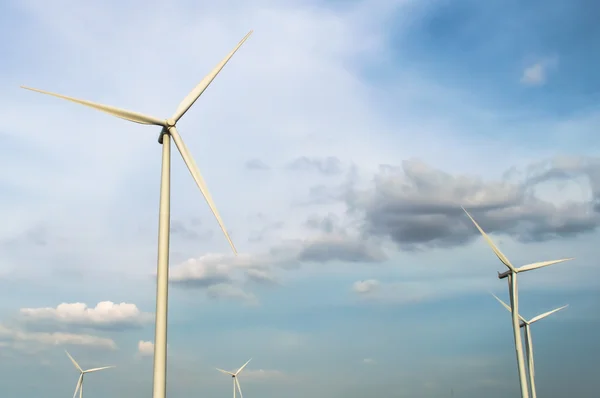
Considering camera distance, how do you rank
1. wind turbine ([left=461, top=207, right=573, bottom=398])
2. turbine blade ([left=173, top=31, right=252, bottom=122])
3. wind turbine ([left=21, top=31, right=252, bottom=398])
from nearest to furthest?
wind turbine ([left=21, top=31, right=252, bottom=398]) < turbine blade ([left=173, top=31, right=252, bottom=122]) < wind turbine ([left=461, top=207, right=573, bottom=398])

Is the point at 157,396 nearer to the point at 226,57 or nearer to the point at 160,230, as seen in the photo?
the point at 160,230

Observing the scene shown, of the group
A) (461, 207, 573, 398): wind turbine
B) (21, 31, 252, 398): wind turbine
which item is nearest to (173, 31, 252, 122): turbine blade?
(21, 31, 252, 398): wind turbine

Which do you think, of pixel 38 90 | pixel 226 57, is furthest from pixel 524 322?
pixel 38 90

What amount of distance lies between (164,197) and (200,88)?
40.3 ft

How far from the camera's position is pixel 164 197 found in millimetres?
35875

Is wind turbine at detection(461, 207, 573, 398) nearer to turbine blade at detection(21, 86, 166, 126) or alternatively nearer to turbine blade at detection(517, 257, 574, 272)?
turbine blade at detection(517, 257, 574, 272)

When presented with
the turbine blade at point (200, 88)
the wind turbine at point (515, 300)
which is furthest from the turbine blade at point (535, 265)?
the turbine blade at point (200, 88)

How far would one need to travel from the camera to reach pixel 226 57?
1844 inches

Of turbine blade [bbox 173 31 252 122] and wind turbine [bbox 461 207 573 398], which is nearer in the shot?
turbine blade [bbox 173 31 252 122]

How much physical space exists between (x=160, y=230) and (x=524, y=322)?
7615 centimetres

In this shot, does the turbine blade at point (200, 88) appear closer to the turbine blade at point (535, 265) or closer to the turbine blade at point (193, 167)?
the turbine blade at point (193, 167)

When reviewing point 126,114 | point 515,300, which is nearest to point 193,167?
point 126,114

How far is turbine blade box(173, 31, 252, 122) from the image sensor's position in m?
42.2

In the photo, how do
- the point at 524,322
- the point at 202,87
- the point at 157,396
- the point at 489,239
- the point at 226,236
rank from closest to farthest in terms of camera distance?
the point at 157,396, the point at 226,236, the point at 202,87, the point at 489,239, the point at 524,322
